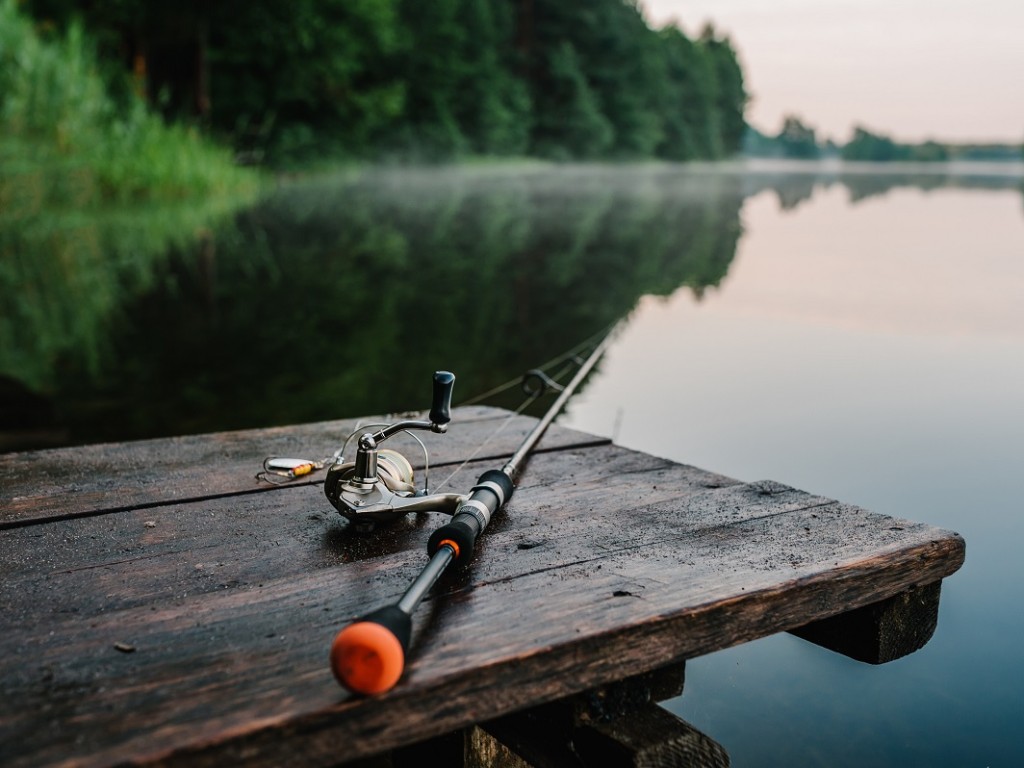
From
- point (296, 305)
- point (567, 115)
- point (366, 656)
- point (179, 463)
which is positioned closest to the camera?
point (366, 656)

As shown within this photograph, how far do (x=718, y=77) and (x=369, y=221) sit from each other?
2653 inches

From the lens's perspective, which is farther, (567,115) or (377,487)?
(567,115)

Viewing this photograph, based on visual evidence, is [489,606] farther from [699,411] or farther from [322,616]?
[699,411]

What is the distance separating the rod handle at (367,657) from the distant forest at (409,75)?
12.8 metres

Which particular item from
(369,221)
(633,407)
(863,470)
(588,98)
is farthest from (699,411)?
(588,98)

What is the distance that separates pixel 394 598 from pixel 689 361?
4.79 metres

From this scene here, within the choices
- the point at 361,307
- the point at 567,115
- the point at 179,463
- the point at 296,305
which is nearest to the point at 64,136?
the point at 296,305

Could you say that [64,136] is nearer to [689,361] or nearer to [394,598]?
[689,361]

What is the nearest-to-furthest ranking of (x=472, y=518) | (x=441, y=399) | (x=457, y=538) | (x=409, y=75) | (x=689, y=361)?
(x=457, y=538) < (x=472, y=518) < (x=441, y=399) < (x=689, y=361) < (x=409, y=75)

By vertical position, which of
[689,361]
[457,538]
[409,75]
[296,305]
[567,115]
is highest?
[409,75]

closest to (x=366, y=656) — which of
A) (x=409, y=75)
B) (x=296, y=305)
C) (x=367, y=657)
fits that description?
(x=367, y=657)

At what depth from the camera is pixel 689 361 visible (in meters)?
6.25

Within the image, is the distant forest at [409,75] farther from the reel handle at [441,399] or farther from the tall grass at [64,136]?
the reel handle at [441,399]

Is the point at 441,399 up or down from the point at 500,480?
up
